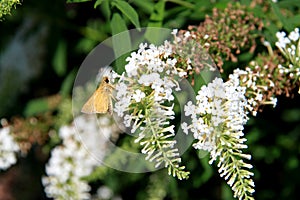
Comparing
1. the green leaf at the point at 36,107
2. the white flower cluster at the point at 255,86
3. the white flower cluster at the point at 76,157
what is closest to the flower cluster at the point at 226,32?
the white flower cluster at the point at 255,86

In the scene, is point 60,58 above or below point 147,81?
above

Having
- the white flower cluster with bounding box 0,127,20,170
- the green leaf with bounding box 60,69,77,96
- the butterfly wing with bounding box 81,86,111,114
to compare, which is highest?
the green leaf with bounding box 60,69,77,96

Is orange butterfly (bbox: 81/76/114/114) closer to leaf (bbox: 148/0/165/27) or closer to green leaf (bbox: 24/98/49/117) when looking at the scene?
leaf (bbox: 148/0/165/27)

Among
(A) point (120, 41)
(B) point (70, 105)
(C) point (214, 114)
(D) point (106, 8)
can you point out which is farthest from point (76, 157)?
(C) point (214, 114)

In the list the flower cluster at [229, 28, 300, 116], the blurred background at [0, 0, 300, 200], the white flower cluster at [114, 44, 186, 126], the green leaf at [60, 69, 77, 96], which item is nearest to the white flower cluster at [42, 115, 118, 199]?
the blurred background at [0, 0, 300, 200]

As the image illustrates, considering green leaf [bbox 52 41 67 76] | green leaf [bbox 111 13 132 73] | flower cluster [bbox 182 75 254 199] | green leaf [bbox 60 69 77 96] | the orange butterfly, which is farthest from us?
green leaf [bbox 52 41 67 76]

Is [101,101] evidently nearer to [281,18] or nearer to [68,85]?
[281,18]

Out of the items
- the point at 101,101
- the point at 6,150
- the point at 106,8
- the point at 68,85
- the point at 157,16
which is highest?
the point at 106,8
